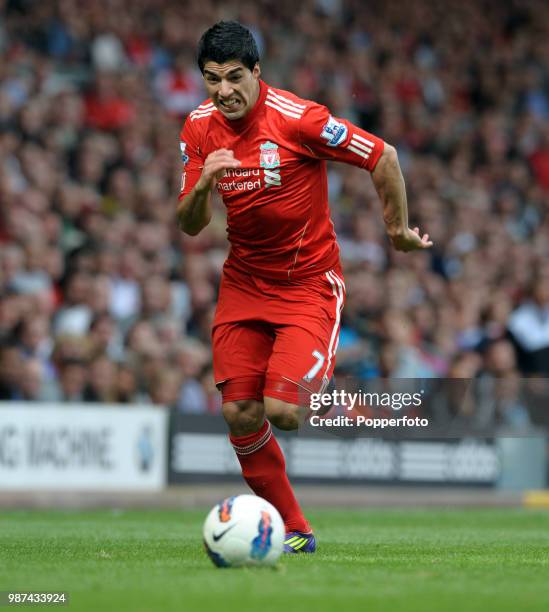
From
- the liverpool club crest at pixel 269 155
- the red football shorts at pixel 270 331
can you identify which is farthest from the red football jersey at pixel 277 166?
the red football shorts at pixel 270 331

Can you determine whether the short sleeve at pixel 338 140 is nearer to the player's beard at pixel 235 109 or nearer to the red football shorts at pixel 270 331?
the player's beard at pixel 235 109

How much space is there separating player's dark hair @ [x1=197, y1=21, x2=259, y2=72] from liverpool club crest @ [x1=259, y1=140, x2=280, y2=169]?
1.47 ft

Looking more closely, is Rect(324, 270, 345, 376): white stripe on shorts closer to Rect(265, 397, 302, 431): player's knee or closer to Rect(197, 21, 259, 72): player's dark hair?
Rect(265, 397, 302, 431): player's knee

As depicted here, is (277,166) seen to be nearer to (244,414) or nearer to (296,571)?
(244,414)

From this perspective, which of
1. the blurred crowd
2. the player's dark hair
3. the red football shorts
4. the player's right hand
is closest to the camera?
the player's right hand

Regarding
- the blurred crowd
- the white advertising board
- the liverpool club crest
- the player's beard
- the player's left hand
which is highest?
the blurred crowd

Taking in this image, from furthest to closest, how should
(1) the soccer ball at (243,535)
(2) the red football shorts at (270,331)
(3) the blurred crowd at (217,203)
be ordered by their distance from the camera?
(3) the blurred crowd at (217,203), (2) the red football shorts at (270,331), (1) the soccer ball at (243,535)

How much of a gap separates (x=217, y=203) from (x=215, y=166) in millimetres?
10523

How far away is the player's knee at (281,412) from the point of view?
7957 millimetres

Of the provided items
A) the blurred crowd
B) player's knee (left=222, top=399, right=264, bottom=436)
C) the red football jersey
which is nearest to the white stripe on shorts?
the red football jersey

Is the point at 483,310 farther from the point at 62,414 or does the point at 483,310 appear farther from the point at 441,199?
the point at 62,414

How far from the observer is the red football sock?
8461 mm

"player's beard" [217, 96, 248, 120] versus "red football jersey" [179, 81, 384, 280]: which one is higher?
"player's beard" [217, 96, 248, 120]

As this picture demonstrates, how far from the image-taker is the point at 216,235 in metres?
17.5
